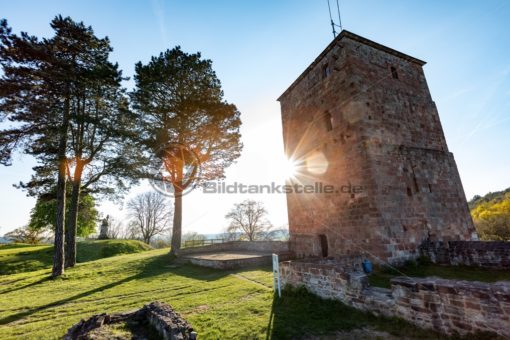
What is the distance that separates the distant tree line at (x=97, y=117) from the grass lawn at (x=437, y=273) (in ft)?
40.7

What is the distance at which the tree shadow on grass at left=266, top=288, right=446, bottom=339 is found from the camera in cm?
428

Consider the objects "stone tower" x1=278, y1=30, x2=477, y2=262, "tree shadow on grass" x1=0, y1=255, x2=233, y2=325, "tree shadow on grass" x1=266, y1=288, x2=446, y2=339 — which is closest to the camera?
"tree shadow on grass" x1=266, y1=288, x2=446, y2=339

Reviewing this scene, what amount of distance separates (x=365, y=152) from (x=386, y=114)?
2.83 m

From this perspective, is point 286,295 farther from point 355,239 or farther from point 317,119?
point 317,119

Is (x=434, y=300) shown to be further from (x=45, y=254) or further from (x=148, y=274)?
(x=45, y=254)

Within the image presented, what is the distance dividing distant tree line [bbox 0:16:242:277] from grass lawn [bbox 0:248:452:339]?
3376 millimetres

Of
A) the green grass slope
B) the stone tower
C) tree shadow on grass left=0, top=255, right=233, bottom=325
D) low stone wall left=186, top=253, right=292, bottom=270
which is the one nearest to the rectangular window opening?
the stone tower

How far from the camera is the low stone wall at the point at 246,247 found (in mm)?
14734

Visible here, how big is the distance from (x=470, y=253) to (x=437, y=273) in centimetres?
188

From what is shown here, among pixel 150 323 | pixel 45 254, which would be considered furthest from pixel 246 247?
pixel 45 254

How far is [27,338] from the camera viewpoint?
5.17 m

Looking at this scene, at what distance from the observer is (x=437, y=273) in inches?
312

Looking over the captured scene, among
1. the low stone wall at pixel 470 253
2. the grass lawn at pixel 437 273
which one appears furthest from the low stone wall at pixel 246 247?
the low stone wall at pixel 470 253

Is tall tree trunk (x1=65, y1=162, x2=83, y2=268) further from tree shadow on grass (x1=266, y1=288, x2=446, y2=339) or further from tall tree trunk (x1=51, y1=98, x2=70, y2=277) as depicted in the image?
tree shadow on grass (x1=266, y1=288, x2=446, y2=339)
